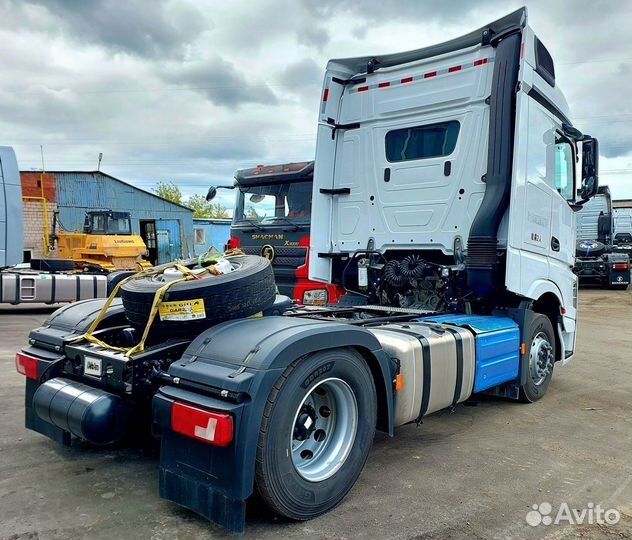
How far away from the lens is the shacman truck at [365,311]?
292 cm

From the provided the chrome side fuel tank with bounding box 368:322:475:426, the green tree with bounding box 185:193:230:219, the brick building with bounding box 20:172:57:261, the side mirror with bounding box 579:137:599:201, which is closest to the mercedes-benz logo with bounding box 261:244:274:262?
the chrome side fuel tank with bounding box 368:322:475:426

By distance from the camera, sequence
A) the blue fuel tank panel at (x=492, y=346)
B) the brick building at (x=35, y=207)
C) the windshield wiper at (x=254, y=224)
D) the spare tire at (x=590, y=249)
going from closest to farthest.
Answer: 1. the blue fuel tank panel at (x=492, y=346)
2. the windshield wiper at (x=254, y=224)
3. the spare tire at (x=590, y=249)
4. the brick building at (x=35, y=207)

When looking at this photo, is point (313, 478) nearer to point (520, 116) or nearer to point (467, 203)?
point (467, 203)

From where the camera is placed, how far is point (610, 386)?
661cm

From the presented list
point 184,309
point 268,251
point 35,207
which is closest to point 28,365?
point 184,309

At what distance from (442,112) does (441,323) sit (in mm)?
2280

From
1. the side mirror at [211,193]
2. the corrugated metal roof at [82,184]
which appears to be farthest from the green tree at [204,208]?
the side mirror at [211,193]

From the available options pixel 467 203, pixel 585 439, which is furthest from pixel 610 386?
pixel 467 203

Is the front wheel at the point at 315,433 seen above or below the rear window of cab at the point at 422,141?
below

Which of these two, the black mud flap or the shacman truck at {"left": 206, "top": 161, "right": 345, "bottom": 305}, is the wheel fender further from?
the shacman truck at {"left": 206, "top": 161, "right": 345, "bottom": 305}

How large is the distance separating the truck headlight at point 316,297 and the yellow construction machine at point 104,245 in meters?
10.7

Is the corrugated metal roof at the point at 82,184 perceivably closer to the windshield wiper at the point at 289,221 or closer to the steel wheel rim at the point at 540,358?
the windshield wiper at the point at 289,221

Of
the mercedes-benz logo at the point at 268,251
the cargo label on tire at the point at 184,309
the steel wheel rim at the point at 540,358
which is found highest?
the mercedes-benz logo at the point at 268,251

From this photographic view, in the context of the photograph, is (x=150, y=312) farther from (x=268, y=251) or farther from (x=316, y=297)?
(x=268, y=251)
